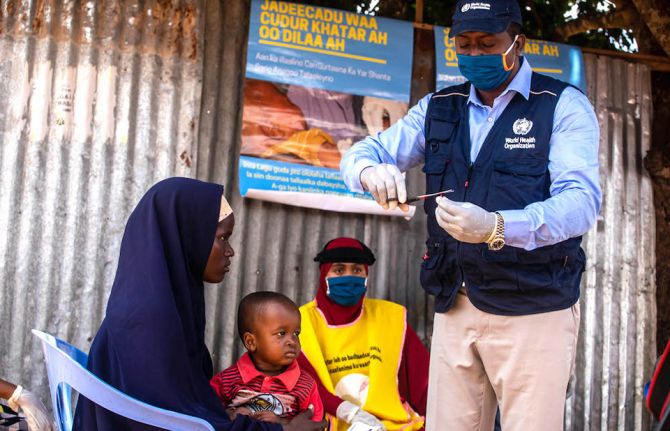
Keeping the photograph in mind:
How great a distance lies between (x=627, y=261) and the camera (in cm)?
563

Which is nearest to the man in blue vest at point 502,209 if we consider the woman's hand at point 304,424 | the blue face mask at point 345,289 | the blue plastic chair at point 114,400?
the woman's hand at point 304,424

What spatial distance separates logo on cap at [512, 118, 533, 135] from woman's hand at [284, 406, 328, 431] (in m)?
1.39

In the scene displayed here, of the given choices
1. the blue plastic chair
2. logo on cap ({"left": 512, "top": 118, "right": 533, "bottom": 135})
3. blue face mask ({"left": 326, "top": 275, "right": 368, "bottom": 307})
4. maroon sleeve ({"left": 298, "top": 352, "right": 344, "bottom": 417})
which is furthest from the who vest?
blue face mask ({"left": 326, "top": 275, "right": 368, "bottom": 307})

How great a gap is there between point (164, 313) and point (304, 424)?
2.64 ft

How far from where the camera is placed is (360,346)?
4.97 m

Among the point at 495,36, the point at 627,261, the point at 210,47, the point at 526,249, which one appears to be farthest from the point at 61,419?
the point at 627,261

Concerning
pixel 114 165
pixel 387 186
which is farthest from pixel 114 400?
pixel 114 165

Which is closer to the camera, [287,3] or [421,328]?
[287,3]

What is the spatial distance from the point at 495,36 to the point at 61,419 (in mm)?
2117

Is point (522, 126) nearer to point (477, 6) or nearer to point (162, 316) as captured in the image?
point (477, 6)

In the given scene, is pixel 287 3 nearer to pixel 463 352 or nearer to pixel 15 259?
pixel 15 259

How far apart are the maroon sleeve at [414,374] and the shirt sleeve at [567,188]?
2.24 m

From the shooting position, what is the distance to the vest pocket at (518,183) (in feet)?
10.1

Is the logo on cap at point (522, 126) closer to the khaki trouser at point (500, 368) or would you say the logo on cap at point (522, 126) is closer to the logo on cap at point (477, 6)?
the logo on cap at point (477, 6)
